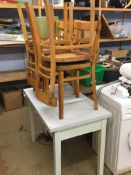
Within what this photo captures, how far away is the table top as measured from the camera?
1224 mm

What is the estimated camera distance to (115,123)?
141cm

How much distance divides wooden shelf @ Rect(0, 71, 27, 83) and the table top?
3.36 ft

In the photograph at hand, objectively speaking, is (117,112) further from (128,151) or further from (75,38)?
(75,38)

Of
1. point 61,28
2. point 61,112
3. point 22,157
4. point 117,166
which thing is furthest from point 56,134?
point 61,28

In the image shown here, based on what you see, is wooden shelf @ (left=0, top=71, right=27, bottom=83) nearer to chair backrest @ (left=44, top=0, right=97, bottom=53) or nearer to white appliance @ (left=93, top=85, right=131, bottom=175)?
chair backrest @ (left=44, top=0, right=97, bottom=53)

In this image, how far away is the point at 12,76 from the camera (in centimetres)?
261

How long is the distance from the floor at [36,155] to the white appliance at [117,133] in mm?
148

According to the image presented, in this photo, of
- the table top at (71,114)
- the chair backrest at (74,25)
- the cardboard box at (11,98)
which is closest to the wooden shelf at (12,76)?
the cardboard box at (11,98)

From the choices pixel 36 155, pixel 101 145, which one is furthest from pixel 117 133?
pixel 36 155

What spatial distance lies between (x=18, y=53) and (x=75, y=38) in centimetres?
155

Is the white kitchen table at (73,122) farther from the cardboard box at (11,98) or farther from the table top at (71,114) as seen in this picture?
the cardboard box at (11,98)

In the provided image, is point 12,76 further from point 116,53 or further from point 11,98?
point 116,53

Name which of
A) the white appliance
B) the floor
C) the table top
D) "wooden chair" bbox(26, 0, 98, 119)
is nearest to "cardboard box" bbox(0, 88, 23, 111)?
the floor

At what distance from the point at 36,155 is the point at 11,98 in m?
1.06
